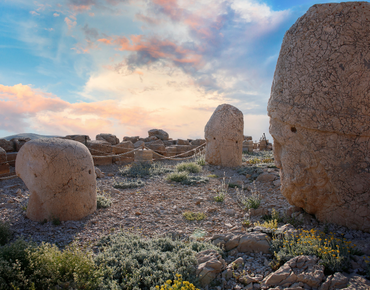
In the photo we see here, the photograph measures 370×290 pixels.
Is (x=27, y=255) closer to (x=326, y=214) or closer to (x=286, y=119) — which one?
(x=286, y=119)

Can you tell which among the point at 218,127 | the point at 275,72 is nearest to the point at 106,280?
the point at 275,72

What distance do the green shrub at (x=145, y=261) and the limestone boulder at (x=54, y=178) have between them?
115 centimetres

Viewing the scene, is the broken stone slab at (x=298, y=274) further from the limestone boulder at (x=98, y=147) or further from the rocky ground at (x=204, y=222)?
the limestone boulder at (x=98, y=147)

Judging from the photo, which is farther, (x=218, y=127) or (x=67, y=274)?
(x=218, y=127)

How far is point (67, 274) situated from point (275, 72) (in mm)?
3762

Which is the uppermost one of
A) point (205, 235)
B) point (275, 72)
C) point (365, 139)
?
point (275, 72)

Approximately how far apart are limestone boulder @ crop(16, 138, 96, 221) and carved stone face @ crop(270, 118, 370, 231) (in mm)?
3429

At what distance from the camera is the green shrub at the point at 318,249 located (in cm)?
252

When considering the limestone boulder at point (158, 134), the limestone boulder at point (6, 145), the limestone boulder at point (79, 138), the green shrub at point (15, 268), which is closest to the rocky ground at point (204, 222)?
the green shrub at point (15, 268)

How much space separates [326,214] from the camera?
3445 mm

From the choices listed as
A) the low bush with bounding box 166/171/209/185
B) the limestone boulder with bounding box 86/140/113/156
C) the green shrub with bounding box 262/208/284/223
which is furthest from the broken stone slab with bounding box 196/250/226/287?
the limestone boulder with bounding box 86/140/113/156

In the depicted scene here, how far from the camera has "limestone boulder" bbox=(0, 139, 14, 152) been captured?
8414 millimetres

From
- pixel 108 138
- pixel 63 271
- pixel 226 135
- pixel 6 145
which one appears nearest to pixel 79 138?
pixel 6 145

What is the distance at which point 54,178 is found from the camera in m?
4.01
